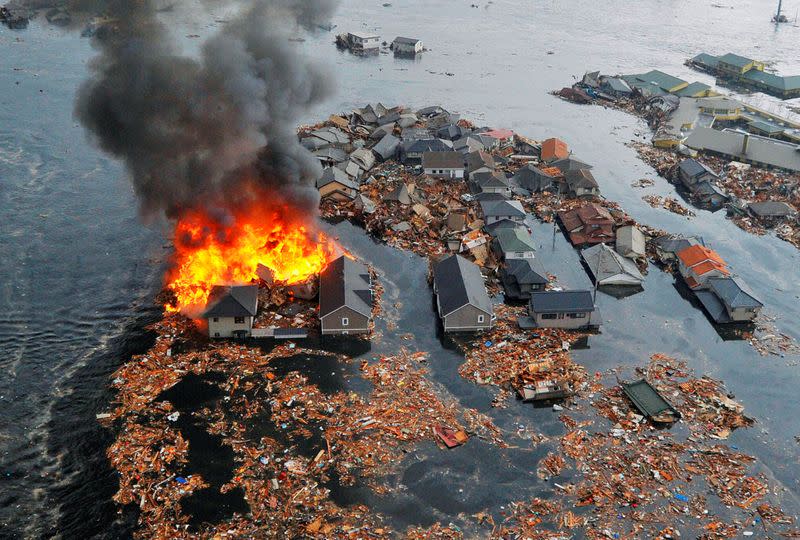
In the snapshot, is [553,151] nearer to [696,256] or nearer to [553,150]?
[553,150]

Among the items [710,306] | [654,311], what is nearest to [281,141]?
[654,311]

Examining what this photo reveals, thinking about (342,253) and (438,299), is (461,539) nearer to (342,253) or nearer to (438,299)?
(438,299)

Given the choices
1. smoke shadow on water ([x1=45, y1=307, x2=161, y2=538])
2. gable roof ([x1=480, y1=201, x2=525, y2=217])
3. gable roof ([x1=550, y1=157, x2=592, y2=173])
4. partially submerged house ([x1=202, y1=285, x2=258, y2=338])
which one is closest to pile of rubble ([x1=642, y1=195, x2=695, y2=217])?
gable roof ([x1=550, y1=157, x2=592, y2=173])

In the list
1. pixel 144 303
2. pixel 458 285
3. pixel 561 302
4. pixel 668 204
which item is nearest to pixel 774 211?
pixel 668 204

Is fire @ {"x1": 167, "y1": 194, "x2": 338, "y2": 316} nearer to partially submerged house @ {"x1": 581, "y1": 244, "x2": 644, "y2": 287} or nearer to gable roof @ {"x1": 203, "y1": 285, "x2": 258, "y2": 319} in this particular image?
gable roof @ {"x1": 203, "y1": 285, "x2": 258, "y2": 319}

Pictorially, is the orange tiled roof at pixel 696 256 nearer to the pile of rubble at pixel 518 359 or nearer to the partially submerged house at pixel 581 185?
the pile of rubble at pixel 518 359

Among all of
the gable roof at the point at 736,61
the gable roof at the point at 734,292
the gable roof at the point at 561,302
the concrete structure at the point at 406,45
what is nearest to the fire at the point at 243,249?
the gable roof at the point at 561,302
